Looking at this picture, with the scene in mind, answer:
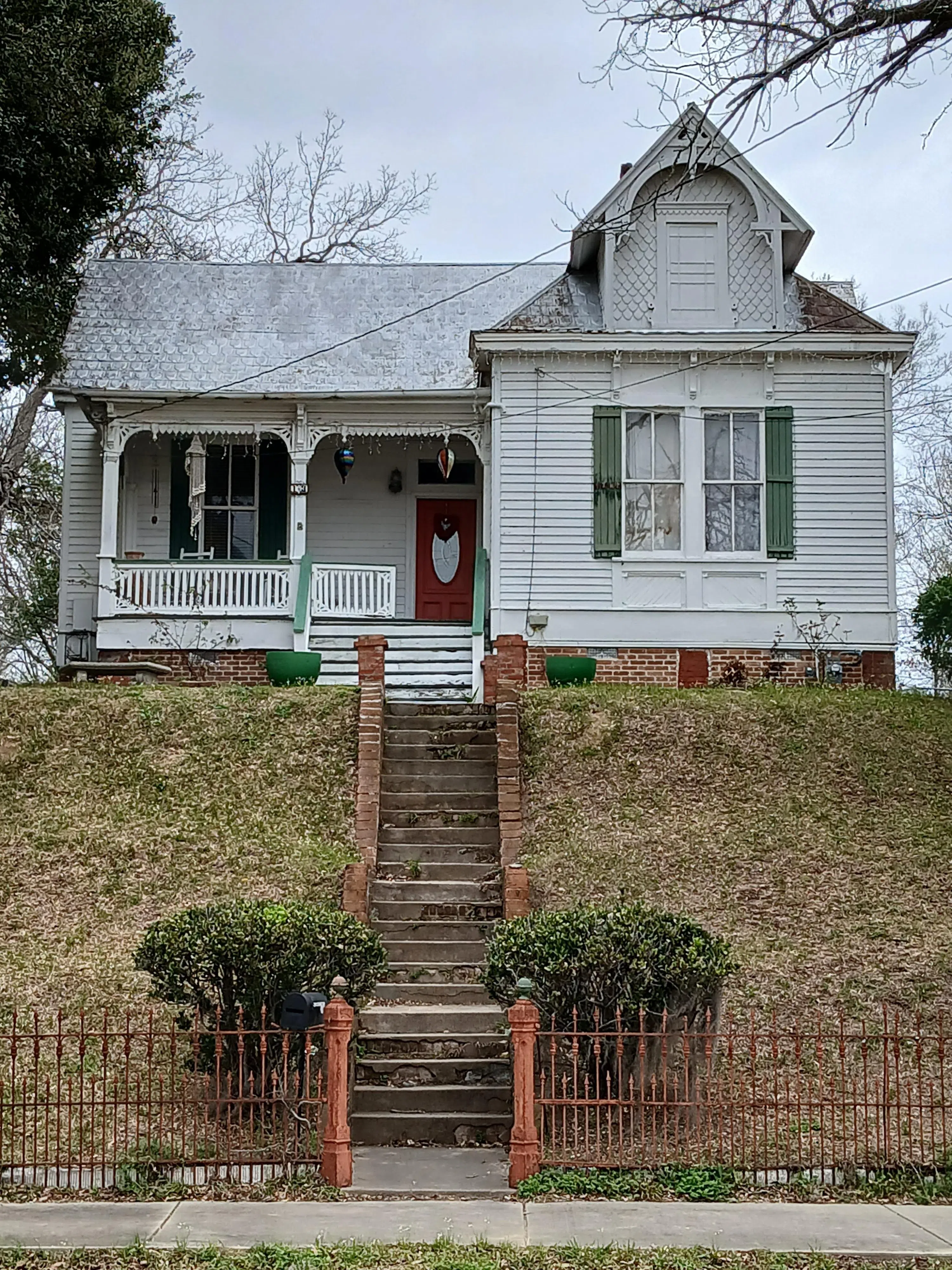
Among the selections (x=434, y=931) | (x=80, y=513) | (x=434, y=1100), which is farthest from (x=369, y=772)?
(x=80, y=513)

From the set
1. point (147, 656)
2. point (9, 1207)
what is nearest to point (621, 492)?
point (147, 656)

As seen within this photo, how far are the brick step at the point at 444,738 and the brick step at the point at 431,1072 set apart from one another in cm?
539

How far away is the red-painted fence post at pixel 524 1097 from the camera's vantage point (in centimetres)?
826

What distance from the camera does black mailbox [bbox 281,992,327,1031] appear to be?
8688 mm

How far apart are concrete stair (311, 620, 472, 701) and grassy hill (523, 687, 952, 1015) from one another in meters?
2.24

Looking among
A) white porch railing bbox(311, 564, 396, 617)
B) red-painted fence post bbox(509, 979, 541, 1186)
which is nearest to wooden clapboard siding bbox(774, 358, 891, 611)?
white porch railing bbox(311, 564, 396, 617)

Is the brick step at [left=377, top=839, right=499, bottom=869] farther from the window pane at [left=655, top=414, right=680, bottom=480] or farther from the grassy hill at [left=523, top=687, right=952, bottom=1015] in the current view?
the window pane at [left=655, top=414, right=680, bottom=480]

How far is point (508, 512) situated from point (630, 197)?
4.35 metres

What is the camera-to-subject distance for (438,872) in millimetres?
12891

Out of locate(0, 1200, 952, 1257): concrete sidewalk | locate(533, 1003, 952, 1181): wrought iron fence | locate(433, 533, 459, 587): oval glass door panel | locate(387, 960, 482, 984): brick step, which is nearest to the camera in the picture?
locate(0, 1200, 952, 1257): concrete sidewalk

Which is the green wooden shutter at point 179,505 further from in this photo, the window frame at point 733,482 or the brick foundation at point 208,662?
the window frame at point 733,482

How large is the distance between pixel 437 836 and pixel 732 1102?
5.36 metres

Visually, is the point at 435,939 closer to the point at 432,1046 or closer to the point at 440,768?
the point at 432,1046

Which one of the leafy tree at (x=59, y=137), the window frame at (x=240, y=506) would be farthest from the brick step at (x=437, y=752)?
the leafy tree at (x=59, y=137)
